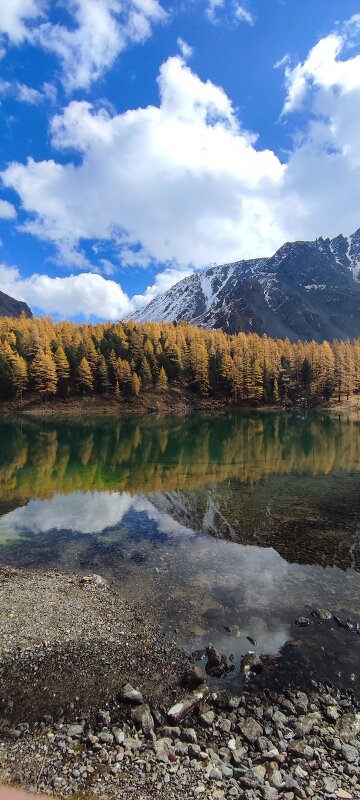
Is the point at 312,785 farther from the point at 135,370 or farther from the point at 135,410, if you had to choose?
the point at 135,370

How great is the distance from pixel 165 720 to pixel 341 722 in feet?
15.2

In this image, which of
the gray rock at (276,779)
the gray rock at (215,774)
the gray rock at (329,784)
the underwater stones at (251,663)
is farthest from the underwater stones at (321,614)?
the gray rock at (215,774)

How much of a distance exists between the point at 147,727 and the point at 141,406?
115 meters

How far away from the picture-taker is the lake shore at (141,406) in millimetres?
114562

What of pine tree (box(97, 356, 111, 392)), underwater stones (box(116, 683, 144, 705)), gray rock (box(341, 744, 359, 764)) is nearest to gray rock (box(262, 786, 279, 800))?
gray rock (box(341, 744, 359, 764))

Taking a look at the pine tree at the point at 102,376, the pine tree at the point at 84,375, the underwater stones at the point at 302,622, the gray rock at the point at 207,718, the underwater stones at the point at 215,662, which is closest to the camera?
the gray rock at the point at 207,718

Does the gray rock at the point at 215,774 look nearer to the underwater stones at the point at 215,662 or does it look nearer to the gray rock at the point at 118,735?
the gray rock at the point at 118,735

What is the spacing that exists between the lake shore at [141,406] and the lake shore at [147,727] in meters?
100

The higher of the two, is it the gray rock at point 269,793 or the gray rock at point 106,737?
the gray rock at point 269,793

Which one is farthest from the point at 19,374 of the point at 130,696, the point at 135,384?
the point at 130,696

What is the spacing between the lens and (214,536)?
24500mm

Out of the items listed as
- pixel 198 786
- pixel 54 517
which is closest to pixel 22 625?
pixel 198 786

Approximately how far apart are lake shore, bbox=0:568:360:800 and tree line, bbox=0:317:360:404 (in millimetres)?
110538

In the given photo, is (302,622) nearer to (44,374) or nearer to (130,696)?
(130,696)
